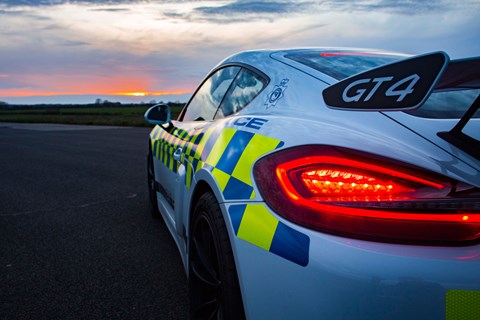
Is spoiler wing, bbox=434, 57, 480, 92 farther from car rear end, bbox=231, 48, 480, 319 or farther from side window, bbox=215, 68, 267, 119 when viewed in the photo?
side window, bbox=215, 68, 267, 119

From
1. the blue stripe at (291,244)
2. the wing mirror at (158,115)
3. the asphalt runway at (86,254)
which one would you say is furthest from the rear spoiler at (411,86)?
the wing mirror at (158,115)

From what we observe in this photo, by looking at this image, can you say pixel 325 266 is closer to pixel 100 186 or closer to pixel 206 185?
pixel 206 185

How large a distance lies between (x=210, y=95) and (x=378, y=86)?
1876mm

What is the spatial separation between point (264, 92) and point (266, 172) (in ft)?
2.50

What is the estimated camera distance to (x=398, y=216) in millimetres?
1184

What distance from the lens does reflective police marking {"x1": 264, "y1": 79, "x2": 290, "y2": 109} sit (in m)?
1.97

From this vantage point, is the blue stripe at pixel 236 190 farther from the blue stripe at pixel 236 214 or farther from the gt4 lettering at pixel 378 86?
the gt4 lettering at pixel 378 86

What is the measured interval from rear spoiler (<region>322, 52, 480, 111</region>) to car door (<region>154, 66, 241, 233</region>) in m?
1.31

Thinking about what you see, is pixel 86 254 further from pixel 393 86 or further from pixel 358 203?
pixel 393 86

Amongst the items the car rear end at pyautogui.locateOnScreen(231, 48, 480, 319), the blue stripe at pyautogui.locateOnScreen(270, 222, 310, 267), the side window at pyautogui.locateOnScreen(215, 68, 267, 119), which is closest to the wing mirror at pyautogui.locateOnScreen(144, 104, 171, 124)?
the side window at pyautogui.locateOnScreen(215, 68, 267, 119)

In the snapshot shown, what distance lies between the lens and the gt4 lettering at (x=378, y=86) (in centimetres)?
112

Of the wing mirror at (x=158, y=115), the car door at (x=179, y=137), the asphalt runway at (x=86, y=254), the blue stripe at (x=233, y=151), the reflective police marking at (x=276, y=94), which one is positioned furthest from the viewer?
the wing mirror at (x=158, y=115)

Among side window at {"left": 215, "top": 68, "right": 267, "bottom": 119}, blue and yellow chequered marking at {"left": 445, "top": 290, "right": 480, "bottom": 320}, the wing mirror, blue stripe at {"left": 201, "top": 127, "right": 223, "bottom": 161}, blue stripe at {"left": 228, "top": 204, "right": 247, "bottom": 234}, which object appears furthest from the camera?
the wing mirror

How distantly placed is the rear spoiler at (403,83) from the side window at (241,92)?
87 cm
